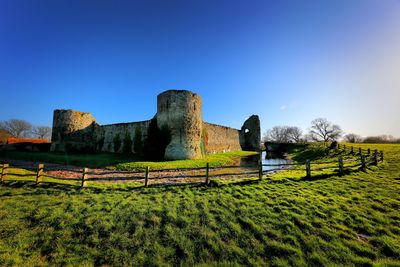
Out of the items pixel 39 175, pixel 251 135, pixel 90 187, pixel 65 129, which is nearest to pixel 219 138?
pixel 251 135

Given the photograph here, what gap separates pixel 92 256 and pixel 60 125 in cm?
2762

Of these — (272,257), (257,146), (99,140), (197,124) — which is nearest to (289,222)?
(272,257)

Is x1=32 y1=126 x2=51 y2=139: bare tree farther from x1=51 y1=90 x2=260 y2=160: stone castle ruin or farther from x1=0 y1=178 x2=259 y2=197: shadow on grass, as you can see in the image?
x1=0 y1=178 x2=259 y2=197: shadow on grass

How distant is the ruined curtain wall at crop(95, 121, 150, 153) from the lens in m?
23.7

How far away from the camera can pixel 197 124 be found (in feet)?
61.8

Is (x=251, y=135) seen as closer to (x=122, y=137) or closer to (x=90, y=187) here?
(x=122, y=137)

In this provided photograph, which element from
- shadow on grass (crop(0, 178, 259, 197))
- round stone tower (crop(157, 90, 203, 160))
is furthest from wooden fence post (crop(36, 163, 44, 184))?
round stone tower (crop(157, 90, 203, 160))

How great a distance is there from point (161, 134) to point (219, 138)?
1653cm

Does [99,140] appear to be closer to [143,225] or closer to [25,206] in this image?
[25,206]

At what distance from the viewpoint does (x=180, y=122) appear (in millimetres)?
17594

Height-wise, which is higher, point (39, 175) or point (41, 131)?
point (41, 131)

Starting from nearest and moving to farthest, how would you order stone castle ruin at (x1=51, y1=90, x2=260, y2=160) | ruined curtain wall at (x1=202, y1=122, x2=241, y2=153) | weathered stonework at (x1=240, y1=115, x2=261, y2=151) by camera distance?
stone castle ruin at (x1=51, y1=90, x2=260, y2=160) < ruined curtain wall at (x1=202, y1=122, x2=241, y2=153) < weathered stonework at (x1=240, y1=115, x2=261, y2=151)

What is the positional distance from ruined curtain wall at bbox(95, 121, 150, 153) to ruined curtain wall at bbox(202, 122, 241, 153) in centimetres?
848

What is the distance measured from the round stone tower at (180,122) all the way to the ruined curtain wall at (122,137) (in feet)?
19.8
